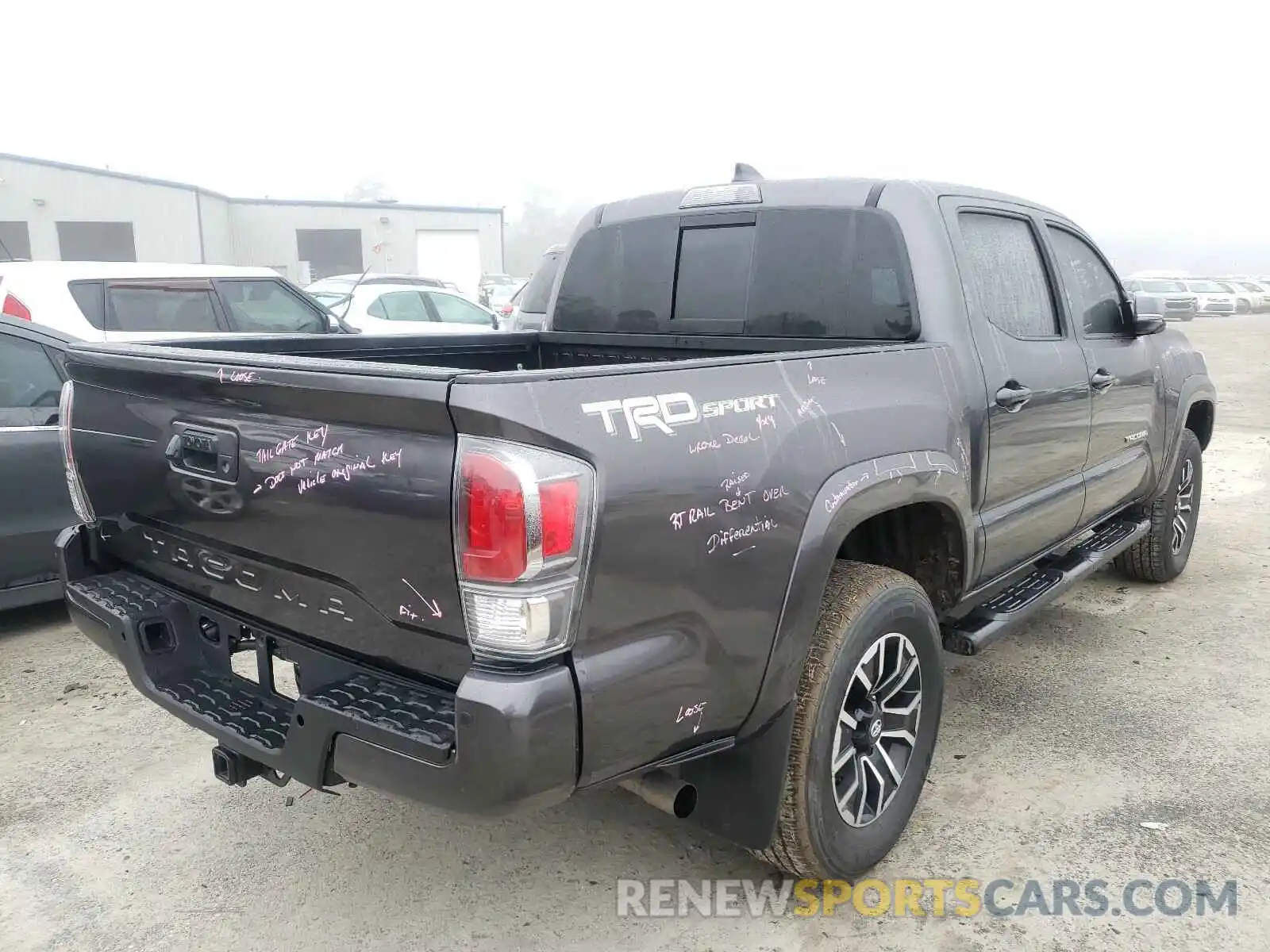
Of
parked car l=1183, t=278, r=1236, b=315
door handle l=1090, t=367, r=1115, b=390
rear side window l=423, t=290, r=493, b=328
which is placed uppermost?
door handle l=1090, t=367, r=1115, b=390

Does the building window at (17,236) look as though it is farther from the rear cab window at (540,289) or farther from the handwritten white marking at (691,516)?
the handwritten white marking at (691,516)

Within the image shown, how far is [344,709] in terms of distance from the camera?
212 cm

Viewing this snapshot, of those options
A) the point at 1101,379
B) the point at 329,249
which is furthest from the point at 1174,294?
the point at 1101,379

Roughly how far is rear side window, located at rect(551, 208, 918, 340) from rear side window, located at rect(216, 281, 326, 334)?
4.60 meters

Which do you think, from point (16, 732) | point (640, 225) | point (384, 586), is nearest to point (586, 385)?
point (384, 586)

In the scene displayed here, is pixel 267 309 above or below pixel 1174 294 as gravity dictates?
above

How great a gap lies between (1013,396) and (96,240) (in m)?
36.0

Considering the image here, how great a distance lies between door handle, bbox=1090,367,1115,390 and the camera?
4.00 metres

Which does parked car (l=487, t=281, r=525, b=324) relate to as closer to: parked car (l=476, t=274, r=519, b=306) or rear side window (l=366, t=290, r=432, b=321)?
parked car (l=476, t=274, r=519, b=306)

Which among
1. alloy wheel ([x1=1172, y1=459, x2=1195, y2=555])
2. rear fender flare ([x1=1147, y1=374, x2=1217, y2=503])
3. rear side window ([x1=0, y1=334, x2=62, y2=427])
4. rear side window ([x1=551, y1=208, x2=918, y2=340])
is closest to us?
rear side window ([x1=551, y1=208, x2=918, y2=340])

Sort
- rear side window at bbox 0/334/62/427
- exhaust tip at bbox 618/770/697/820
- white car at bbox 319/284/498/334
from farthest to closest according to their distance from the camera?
white car at bbox 319/284/498/334
rear side window at bbox 0/334/62/427
exhaust tip at bbox 618/770/697/820

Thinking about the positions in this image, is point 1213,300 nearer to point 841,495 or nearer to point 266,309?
point 266,309

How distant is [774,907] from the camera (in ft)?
9.16

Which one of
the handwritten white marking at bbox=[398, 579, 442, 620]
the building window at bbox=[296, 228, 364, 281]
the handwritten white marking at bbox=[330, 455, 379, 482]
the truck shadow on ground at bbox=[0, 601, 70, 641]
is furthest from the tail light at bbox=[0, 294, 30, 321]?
the building window at bbox=[296, 228, 364, 281]
